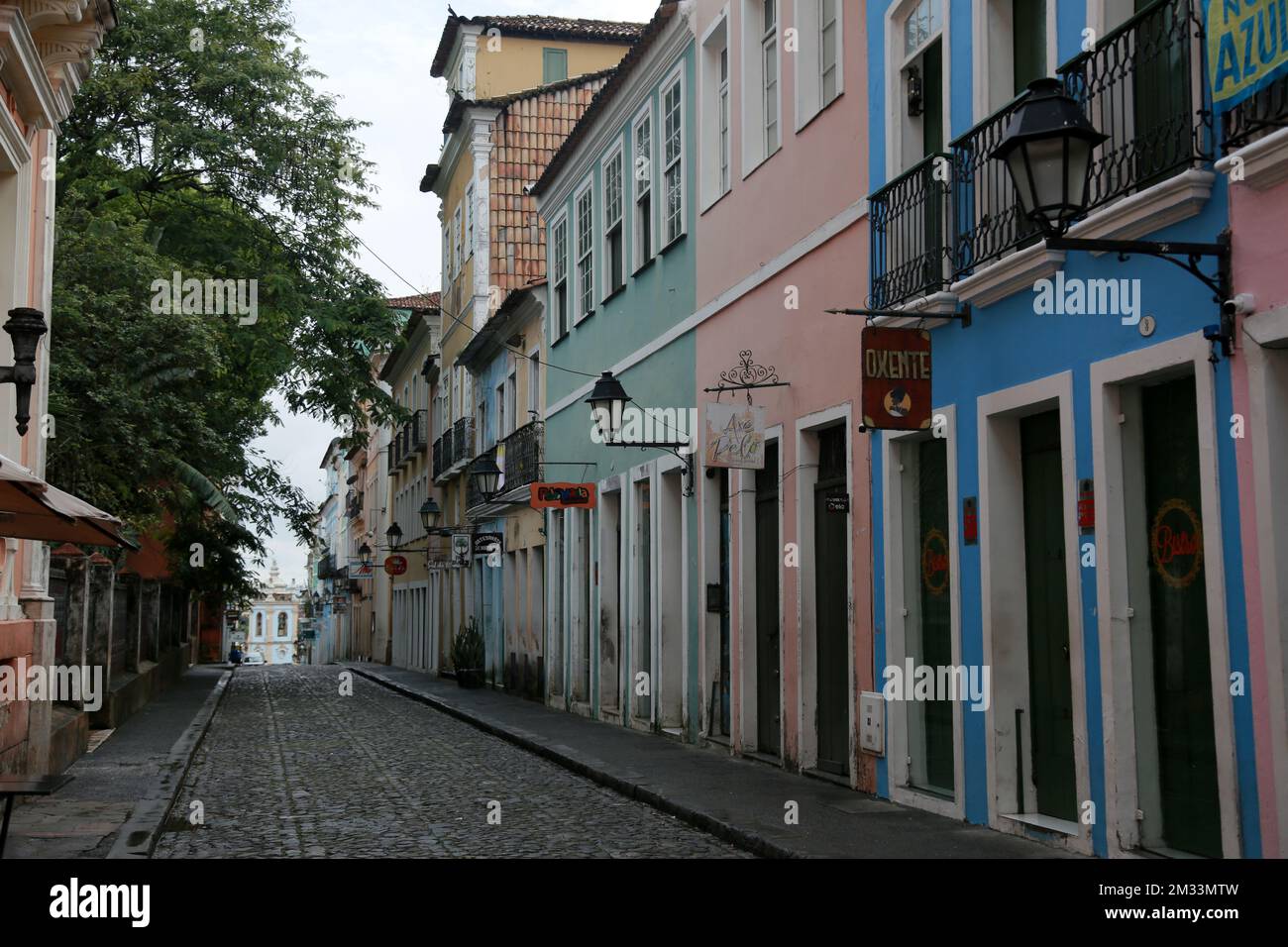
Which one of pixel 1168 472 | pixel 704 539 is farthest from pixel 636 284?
pixel 1168 472

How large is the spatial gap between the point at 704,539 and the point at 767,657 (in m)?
2.09

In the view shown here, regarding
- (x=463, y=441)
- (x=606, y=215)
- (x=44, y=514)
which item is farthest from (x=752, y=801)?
(x=463, y=441)

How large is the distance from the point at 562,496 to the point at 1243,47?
49.5 ft

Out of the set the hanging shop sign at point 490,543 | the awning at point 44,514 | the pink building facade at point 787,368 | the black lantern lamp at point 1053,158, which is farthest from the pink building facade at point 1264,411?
the hanging shop sign at point 490,543

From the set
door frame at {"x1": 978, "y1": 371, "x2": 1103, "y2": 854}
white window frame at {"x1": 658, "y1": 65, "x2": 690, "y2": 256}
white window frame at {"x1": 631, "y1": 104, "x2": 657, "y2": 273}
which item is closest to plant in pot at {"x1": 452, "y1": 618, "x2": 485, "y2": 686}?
A: white window frame at {"x1": 631, "y1": 104, "x2": 657, "y2": 273}

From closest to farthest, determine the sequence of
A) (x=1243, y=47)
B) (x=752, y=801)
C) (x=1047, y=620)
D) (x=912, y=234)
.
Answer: (x=1243, y=47) → (x=1047, y=620) → (x=912, y=234) → (x=752, y=801)

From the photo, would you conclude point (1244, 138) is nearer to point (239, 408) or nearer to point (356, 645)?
point (239, 408)

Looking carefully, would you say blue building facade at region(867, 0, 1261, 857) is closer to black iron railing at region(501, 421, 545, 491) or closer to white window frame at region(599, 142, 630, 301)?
white window frame at region(599, 142, 630, 301)

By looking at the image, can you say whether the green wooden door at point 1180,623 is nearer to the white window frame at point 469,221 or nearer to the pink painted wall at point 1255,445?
the pink painted wall at point 1255,445

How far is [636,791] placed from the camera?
12633mm

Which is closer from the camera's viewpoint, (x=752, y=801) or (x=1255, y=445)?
(x=1255, y=445)

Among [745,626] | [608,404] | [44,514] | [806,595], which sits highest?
[608,404]

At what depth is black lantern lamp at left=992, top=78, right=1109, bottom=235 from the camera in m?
6.84

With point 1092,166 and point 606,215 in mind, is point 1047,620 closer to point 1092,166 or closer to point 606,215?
point 1092,166
